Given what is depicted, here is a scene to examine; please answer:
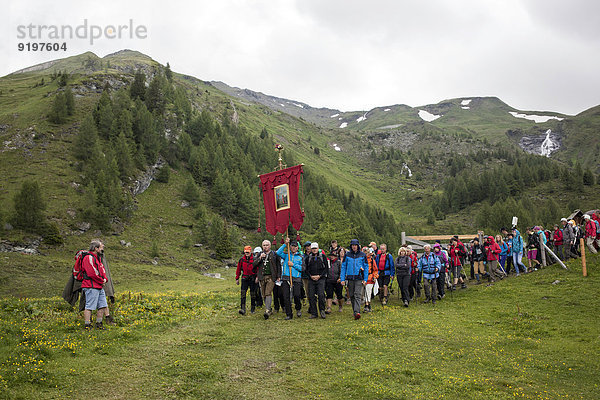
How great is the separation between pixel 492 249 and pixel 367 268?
11422 millimetres

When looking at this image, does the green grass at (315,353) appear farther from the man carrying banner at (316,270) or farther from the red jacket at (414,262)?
the red jacket at (414,262)

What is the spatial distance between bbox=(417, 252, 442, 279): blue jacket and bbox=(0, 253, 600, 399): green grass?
249 centimetres

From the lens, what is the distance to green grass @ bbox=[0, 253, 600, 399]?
7980 millimetres

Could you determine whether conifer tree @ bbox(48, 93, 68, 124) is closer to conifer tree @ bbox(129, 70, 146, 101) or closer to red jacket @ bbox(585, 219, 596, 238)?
conifer tree @ bbox(129, 70, 146, 101)

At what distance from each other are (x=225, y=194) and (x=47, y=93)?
158 ft

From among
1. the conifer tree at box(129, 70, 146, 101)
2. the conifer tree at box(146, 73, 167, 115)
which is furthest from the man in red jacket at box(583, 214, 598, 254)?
the conifer tree at box(129, 70, 146, 101)

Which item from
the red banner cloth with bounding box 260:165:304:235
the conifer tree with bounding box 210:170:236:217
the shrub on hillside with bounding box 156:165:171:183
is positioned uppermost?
the shrub on hillside with bounding box 156:165:171:183

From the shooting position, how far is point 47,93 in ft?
269

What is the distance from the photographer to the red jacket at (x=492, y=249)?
22.0 meters

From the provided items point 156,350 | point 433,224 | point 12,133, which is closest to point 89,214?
point 12,133

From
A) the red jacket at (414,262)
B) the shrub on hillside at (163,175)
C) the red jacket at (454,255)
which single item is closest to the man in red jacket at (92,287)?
the red jacket at (414,262)

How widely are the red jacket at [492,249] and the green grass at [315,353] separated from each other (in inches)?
215

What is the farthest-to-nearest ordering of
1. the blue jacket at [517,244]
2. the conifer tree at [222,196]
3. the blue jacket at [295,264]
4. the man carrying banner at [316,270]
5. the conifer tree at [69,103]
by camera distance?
the conifer tree at [222,196] < the conifer tree at [69,103] < the blue jacket at [517,244] < the blue jacket at [295,264] < the man carrying banner at [316,270]

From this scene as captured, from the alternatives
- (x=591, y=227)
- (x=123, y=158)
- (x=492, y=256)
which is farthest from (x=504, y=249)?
(x=123, y=158)
